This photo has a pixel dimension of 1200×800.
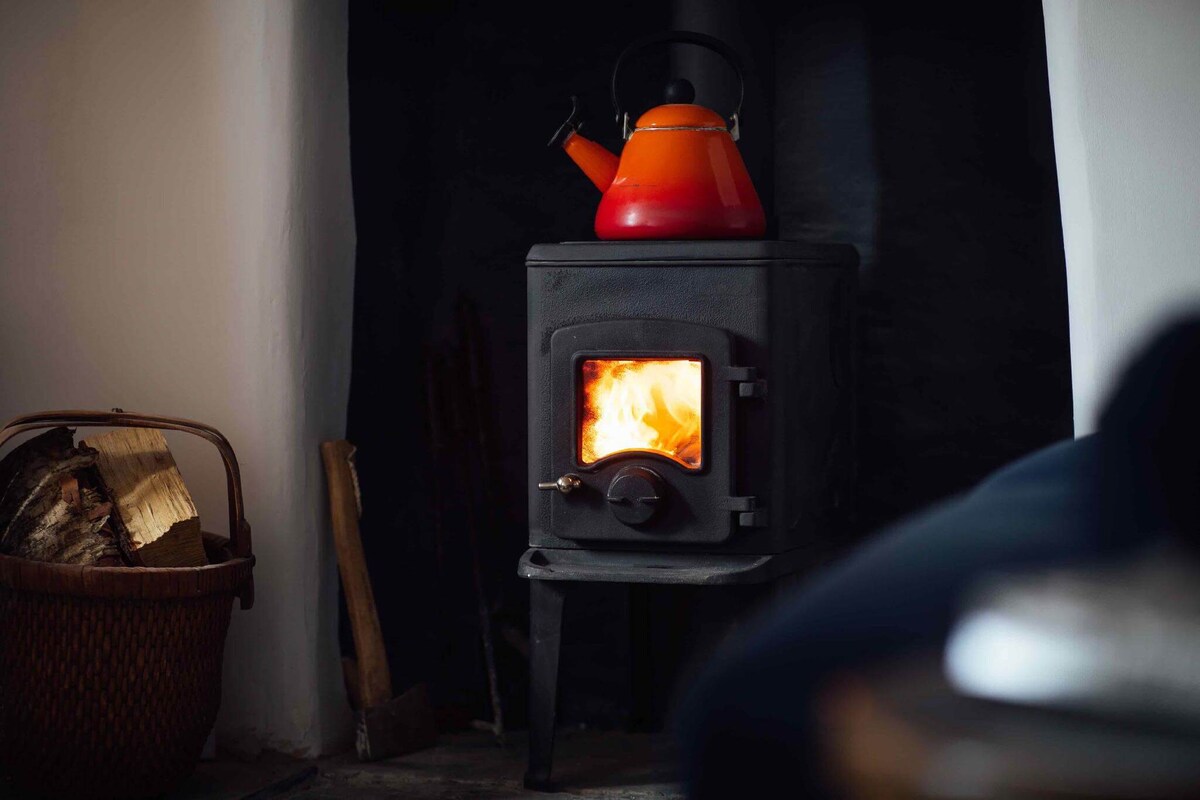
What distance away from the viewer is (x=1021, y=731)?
1.85ft

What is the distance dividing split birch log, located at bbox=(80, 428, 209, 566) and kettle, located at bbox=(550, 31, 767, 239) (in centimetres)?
88

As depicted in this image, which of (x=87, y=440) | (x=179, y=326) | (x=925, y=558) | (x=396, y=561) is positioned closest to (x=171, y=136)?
(x=179, y=326)

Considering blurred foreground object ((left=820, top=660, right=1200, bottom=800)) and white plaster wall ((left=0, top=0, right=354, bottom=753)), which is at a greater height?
white plaster wall ((left=0, top=0, right=354, bottom=753))

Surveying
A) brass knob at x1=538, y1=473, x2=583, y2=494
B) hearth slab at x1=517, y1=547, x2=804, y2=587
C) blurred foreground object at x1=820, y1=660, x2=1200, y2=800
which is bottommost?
hearth slab at x1=517, y1=547, x2=804, y2=587

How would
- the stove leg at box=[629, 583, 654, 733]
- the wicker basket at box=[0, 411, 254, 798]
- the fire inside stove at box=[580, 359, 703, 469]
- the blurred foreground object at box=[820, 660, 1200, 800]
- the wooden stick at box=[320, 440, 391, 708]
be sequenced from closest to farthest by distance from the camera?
the blurred foreground object at box=[820, 660, 1200, 800], the wicker basket at box=[0, 411, 254, 798], the fire inside stove at box=[580, 359, 703, 469], the wooden stick at box=[320, 440, 391, 708], the stove leg at box=[629, 583, 654, 733]

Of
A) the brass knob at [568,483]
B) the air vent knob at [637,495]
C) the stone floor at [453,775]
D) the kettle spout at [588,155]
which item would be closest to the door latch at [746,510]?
the air vent knob at [637,495]

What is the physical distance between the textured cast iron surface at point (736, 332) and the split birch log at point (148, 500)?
603 mm

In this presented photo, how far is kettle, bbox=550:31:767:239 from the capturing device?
2344 mm

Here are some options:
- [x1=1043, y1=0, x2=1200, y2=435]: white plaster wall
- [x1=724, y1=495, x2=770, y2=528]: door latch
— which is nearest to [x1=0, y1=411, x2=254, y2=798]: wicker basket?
[x1=724, y1=495, x2=770, y2=528]: door latch

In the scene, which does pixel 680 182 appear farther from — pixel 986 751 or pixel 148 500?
pixel 986 751

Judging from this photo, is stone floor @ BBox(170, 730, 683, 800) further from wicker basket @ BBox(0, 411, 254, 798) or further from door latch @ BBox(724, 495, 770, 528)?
door latch @ BBox(724, 495, 770, 528)

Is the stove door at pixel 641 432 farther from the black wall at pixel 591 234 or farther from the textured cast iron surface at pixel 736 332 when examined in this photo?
the black wall at pixel 591 234

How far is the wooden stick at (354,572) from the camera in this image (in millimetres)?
2652

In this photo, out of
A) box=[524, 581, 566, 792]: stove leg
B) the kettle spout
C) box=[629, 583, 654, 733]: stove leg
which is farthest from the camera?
box=[629, 583, 654, 733]: stove leg
